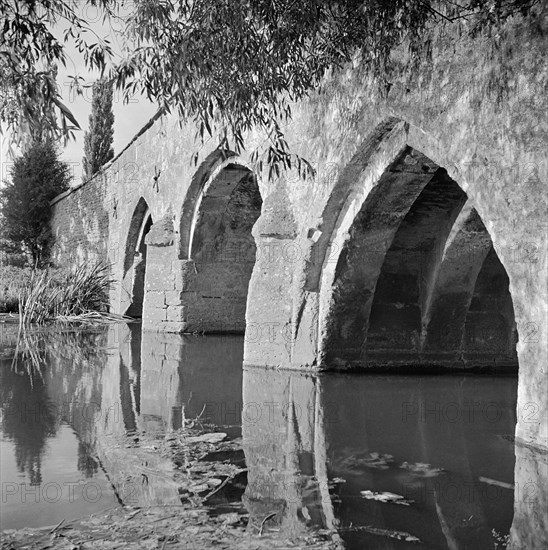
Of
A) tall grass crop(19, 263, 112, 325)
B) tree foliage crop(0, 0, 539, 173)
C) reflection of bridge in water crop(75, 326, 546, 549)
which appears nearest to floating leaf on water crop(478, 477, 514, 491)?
reflection of bridge in water crop(75, 326, 546, 549)

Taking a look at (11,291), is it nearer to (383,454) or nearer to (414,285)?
(414,285)

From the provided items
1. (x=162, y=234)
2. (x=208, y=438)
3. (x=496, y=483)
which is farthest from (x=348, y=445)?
(x=162, y=234)

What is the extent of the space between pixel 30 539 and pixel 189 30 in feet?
14.1

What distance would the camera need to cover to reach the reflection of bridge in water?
3.38 metres

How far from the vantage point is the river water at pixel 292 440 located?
3385 mm

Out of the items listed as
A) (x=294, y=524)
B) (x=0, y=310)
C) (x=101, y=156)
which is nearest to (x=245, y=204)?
(x=0, y=310)

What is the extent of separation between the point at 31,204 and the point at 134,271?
11160 mm

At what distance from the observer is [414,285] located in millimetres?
8094

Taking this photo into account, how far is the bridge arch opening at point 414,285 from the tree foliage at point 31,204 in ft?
63.0

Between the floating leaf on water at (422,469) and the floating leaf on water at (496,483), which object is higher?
the floating leaf on water at (422,469)

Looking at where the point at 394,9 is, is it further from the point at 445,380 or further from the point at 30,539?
the point at 30,539

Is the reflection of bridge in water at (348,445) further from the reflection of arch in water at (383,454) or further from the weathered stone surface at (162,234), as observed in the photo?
the weathered stone surface at (162,234)

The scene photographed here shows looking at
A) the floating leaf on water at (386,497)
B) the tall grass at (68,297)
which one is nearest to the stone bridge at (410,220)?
the floating leaf on water at (386,497)

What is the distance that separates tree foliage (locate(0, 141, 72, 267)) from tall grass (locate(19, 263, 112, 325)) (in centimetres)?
910
